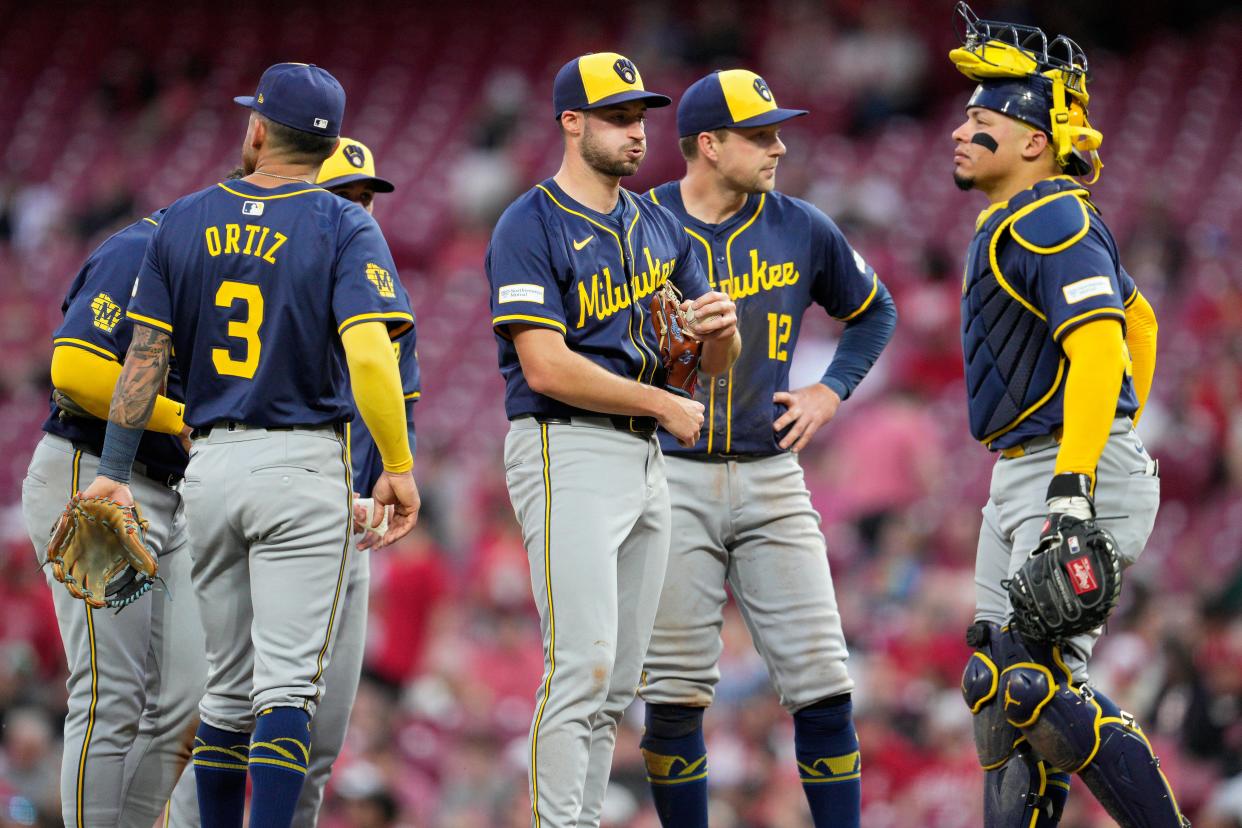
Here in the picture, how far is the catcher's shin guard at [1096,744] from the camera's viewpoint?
4.30m

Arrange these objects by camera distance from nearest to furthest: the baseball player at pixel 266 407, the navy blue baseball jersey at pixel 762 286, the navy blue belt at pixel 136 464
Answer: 1. the baseball player at pixel 266 407
2. the navy blue belt at pixel 136 464
3. the navy blue baseball jersey at pixel 762 286

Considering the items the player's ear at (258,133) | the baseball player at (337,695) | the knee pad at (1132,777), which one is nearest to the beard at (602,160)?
the baseball player at (337,695)

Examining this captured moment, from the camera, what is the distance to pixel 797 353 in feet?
34.6

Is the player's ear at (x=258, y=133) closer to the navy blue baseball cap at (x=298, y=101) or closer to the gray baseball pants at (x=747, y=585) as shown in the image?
the navy blue baseball cap at (x=298, y=101)

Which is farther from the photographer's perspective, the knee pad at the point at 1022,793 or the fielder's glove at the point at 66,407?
the fielder's glove at the point at 66,407

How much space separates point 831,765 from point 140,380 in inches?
87.9

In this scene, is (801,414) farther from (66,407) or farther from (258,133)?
(66,407)

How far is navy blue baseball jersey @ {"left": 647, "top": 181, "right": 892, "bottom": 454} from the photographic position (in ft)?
16.6

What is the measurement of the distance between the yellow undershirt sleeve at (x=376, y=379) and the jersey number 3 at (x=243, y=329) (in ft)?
0.78

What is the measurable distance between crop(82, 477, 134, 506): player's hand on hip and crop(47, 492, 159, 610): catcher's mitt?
0.01 metres

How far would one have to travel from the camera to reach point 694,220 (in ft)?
17.2

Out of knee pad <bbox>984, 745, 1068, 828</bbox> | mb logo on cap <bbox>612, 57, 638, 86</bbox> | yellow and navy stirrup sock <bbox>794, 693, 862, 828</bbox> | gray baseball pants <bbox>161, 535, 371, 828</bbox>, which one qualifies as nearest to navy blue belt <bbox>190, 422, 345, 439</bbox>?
gray baseball pants <bbox>161, 535, 371, 828</bbox>

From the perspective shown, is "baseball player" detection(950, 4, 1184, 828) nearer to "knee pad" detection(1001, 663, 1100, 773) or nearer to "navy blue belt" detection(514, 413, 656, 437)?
"knee pad" detection(1001, 663, 1100, 773)

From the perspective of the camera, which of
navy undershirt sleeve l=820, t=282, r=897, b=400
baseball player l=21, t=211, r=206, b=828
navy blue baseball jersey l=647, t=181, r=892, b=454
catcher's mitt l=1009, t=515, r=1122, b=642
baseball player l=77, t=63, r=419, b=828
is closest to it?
catcher's mitt l=1009, t=515, r=1122, b=642
